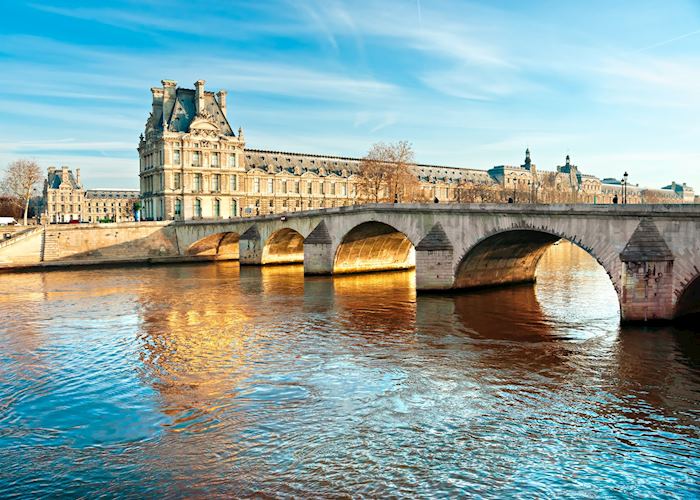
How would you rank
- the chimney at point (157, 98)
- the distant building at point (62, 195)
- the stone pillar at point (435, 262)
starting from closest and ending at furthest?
1. the stone pillar at point (435, 262)
2. the chimney at point (157, 98)
3. the distant building at point (62, 195)

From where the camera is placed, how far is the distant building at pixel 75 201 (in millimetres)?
162375

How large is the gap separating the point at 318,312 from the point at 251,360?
10.2 meters

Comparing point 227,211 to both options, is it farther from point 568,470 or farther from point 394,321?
point 568,470

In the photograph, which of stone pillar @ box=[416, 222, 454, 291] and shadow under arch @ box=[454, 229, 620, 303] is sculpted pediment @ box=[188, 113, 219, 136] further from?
shadow under arch @ box=[454, 229, 620, 303]

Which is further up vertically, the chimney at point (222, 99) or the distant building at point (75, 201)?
the chimney at point (222, 99)

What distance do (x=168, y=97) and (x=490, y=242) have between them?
219 ft

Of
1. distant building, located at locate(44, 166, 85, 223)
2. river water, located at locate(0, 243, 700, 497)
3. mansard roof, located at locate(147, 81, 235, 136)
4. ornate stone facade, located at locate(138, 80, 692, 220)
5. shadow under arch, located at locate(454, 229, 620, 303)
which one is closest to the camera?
river water, located at locate(0, 243, 700, 497)

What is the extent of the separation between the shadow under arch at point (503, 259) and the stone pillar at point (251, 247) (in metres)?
27.2

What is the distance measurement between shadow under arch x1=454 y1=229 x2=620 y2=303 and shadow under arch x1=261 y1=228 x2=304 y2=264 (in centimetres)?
2421

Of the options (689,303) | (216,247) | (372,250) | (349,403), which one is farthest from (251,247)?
(349,403)

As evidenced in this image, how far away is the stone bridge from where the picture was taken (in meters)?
24.7

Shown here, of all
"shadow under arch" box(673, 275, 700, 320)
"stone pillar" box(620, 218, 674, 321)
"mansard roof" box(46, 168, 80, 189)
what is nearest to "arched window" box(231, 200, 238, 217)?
"stone pillar" box(620, 218, 674, 321)

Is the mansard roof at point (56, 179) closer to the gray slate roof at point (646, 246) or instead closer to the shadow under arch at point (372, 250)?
the shadow under arch at point (372, 250)

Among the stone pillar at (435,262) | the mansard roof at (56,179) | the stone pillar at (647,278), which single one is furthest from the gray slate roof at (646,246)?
the mansard roof at (56,179)
